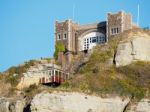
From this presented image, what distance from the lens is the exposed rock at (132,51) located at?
A: 85250 millimetres

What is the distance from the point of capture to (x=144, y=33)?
8819cm

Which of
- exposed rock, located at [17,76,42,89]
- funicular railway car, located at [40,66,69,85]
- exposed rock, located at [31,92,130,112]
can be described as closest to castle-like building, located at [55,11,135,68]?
exposed rock, located at [17,76,42,89]

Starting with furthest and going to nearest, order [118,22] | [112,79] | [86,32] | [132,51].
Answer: [86,32] → [118,22] → [132,51] → [112,79]

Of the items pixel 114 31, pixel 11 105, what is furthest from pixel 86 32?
pixel 11 105

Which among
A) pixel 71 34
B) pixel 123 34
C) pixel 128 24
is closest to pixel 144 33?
pixel 123 34

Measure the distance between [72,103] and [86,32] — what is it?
2914cm

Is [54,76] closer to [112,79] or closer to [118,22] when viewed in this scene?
[112,79]

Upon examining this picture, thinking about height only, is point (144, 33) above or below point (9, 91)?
above

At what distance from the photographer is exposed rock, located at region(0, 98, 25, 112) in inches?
3219

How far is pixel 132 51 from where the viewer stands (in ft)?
280

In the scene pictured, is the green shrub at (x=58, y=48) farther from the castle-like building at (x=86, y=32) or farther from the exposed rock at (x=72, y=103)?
the exposed rock at (x=72, y=103)

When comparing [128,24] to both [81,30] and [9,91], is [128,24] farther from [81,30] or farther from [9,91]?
[9,91]

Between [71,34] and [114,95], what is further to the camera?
[71,34]

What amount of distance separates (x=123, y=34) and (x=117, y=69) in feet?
26.4
